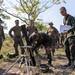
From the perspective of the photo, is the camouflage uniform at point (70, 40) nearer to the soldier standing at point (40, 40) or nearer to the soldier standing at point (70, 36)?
the soldier standing at point (70, 36)

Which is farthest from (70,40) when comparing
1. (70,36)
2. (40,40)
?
(40,40)

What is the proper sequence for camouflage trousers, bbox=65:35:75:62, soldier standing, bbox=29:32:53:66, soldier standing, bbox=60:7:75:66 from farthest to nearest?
1. camouflage trousers, bbox=65:35:75:62
2. soldier standing, bbox=60:7:75:66
3. soldier standing, bbox=29:32:53:66

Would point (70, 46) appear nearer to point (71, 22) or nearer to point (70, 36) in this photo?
point (70, 36)

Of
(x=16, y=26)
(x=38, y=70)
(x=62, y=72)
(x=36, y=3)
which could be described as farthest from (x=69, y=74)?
(x=36, y=3)

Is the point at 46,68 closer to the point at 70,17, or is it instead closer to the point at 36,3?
the point at 70,17

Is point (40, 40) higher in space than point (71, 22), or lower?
lower

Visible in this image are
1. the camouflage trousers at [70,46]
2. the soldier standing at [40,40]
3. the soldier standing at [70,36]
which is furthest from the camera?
the camouflage trousers at [70,46]

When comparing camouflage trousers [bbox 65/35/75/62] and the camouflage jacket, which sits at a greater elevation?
the camouflage jacket

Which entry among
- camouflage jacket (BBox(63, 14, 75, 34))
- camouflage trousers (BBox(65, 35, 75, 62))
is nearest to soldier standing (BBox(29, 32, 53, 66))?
camouflage trousers (BBox(65, 35, 75, 62))

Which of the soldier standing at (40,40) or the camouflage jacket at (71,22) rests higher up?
the camouflage jacket at (71,22)

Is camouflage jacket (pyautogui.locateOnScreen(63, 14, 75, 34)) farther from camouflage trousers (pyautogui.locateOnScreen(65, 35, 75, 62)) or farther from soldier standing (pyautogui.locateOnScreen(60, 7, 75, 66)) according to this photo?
camouflage trousers (pyautogui.locateOnScreen(65, 35, 75, 62))

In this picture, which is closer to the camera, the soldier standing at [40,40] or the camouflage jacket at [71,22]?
the soldier standing at [40,40]

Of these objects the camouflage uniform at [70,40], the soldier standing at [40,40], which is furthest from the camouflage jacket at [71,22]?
the soldier standing at [40,40]

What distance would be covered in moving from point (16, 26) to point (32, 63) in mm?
2879
